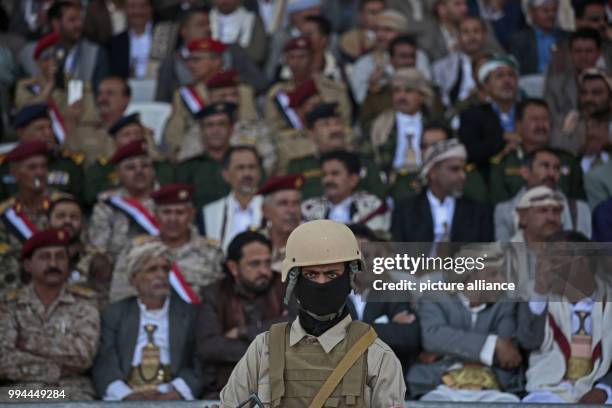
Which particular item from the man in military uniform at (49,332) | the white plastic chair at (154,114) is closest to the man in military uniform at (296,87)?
the white plastic chair at (154,114)

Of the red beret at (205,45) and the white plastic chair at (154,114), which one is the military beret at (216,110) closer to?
the white plastic chair at (154,114)

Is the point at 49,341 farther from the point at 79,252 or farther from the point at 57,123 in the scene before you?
the point at 57,123

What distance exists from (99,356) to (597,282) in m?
3.31

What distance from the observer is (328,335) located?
20.2 ft

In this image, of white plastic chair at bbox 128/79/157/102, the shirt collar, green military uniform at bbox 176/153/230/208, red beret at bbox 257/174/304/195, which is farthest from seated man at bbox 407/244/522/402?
white plastic chair at bbox 128/79/157/102

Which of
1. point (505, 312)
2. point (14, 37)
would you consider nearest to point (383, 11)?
point (14, 37)

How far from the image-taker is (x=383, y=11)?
14.4 meters

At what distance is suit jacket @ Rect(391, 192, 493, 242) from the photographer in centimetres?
1116

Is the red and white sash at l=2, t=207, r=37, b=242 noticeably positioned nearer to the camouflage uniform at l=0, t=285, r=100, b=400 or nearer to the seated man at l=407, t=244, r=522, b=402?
the camouflage uniform at l=0, t=285, r=100, b=400

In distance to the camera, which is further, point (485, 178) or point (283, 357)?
point (485, 178)

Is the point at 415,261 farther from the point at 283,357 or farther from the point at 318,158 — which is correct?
the point at 318,158

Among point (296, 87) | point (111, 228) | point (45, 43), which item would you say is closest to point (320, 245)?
point (111, 228)

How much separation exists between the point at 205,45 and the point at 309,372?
7.81 metres

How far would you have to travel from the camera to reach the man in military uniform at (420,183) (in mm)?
11805
